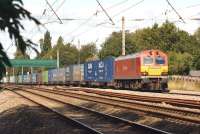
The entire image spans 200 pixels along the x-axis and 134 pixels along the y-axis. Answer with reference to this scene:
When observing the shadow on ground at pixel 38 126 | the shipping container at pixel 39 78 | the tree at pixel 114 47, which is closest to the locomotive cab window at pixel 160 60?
the shadow on ground at pixel 38 126

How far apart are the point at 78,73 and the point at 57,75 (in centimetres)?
1585

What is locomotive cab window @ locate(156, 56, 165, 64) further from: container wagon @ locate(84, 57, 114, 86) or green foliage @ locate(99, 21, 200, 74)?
green foliage @ locate(99, 21, 200, 74)

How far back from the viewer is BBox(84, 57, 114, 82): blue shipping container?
45906 millimetres

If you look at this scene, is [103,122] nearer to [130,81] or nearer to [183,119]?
[183,119]

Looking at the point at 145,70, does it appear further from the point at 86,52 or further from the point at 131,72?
the point at 86,52

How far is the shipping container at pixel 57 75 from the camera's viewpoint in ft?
228

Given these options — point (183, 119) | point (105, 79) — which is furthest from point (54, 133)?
point (105, 79)

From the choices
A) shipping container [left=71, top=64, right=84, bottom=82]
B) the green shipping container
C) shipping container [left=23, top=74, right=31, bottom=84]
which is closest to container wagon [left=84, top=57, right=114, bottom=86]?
shipping container [left=71, top=64, right=84, bottom=82]

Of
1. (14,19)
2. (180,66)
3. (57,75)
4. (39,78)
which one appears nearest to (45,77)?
(39,78)

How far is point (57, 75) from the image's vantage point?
245ft

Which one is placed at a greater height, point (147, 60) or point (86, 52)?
point (86, 52)

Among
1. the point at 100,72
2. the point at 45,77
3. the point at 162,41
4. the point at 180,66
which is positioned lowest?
the point at 100,72

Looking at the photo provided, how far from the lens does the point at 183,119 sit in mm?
15078

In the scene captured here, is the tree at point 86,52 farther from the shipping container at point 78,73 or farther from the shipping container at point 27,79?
the shipping container at point 78,73
